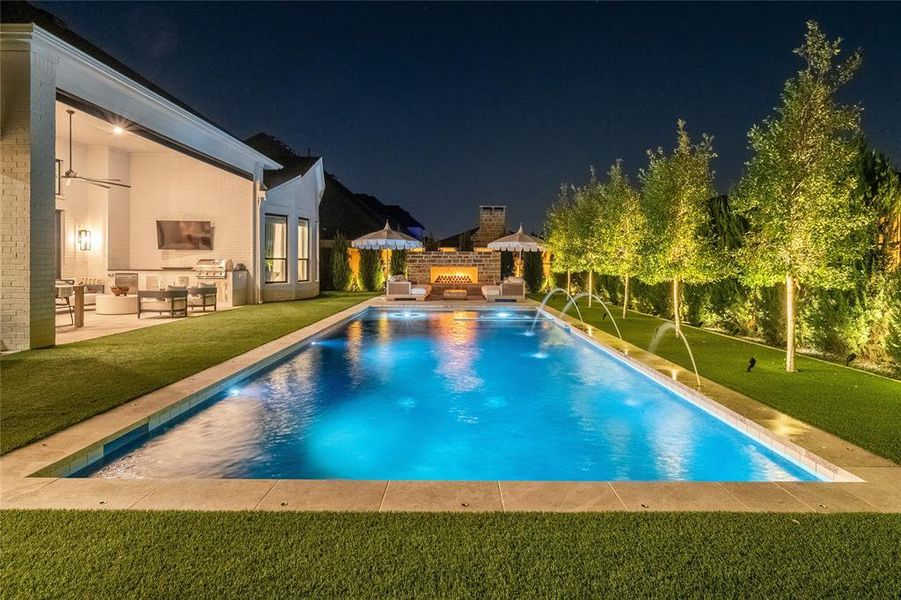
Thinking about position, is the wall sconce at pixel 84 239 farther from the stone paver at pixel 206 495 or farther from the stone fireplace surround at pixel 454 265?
the stone paver at pixel 206 495

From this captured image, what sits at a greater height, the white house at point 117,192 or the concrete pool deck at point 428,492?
the white house at point 117,192

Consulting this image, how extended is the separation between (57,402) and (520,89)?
29.9m

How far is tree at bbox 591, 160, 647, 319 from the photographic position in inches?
583

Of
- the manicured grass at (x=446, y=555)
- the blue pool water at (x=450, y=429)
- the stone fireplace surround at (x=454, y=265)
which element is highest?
the stone fireplace surround at (x=454, y=265)

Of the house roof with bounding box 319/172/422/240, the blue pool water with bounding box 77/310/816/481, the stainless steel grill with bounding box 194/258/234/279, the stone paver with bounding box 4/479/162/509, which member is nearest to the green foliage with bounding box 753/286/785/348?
the blue pool water with bounding box 77/310/816/481

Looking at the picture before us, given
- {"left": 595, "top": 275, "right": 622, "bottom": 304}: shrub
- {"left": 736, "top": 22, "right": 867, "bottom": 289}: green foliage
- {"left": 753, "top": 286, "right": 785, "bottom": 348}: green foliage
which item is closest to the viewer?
{"left": 736, "top": 22, "right": 867, "bottom": 289}: green foliage

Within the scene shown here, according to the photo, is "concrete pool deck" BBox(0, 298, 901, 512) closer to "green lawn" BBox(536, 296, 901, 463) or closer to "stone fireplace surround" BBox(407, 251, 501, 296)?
"green lawn" BBox(536, 296, 901, 463)

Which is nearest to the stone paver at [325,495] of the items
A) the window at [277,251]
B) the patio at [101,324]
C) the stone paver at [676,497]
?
the stone paver at [676,497]

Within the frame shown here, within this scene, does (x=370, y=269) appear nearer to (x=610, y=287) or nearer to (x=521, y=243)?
(x=521, y=243)

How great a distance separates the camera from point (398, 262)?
90.6ft

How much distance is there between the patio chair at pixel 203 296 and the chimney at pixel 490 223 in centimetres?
1541

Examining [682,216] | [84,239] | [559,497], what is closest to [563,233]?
[682,216]

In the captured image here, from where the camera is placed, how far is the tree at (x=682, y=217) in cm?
1123

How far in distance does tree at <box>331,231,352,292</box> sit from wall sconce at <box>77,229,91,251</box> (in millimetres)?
10820
